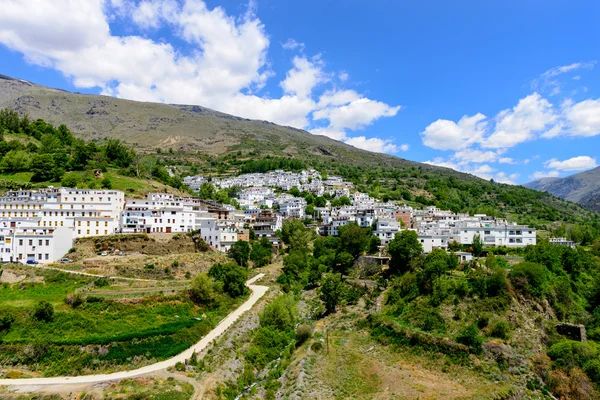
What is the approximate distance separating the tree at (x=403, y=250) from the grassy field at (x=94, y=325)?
66.2 ft

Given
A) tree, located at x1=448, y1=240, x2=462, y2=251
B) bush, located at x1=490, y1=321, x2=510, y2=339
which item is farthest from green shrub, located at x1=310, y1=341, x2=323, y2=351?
tree, located at x1=448, y1=240, x2=462, y2=251

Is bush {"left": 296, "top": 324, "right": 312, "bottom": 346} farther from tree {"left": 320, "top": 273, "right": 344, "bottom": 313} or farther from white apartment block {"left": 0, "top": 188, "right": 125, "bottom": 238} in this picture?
white apartment block {"left": 0, "top": 188, "right": 125, "bottom": 238}

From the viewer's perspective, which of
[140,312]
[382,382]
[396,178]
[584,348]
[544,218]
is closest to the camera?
[382,382]

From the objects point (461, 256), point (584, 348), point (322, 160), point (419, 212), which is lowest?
point (584, 348)

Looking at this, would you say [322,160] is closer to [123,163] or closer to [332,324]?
[123,163]

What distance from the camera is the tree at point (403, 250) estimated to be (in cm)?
4872

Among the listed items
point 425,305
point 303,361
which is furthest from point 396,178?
point 303,361

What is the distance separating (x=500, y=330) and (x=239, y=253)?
108 ft

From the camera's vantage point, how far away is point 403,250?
160 ft

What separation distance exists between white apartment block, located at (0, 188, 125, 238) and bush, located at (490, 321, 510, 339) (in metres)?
46.9

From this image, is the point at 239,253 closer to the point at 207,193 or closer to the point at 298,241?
the point at 298,241

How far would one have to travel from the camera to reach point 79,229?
51656 millimetres

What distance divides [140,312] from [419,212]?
63394 mm

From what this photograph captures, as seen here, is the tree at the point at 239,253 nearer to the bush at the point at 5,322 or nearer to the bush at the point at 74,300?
the bush at the point at 74,300
